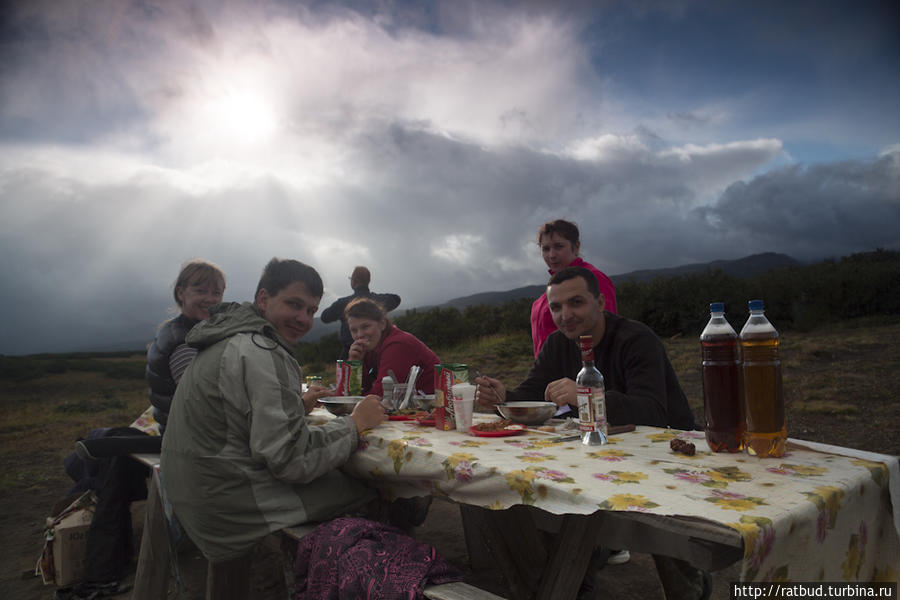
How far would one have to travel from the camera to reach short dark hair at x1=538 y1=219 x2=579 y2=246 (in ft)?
13.1

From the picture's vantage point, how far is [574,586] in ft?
5.80

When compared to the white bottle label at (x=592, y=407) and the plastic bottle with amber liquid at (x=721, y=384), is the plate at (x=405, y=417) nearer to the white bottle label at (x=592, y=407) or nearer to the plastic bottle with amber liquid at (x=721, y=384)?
the white bottle label at (x=592, y=407)

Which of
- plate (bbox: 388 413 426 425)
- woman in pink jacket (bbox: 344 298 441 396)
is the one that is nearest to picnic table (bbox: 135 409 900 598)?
plate (bbox: 388 413 426 425)

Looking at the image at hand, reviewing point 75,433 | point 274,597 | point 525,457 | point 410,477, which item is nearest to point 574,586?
point 525,457

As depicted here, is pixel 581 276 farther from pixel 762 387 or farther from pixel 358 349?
pixel 358 349

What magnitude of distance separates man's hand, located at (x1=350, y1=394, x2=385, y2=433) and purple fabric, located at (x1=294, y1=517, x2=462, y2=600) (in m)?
0.53

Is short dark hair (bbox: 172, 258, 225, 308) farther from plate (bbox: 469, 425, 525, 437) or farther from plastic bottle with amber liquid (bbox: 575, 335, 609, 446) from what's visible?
plastic bottle with amber liquid (bbox: 575, 335, 609, 446)

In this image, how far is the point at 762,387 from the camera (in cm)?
159

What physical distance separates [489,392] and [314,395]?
3.60 ft

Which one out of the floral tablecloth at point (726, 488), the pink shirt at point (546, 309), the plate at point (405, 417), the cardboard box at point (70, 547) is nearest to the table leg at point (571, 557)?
the floral tablecloth at point (726, 488)

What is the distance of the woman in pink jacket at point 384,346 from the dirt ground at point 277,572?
120cm

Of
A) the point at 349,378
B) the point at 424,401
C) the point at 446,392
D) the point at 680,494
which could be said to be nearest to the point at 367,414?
the point at 446,392

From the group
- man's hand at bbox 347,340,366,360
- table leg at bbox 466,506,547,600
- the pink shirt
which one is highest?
the pink shirt

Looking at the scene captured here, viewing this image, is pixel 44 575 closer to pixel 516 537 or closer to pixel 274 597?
pixel 274 597
